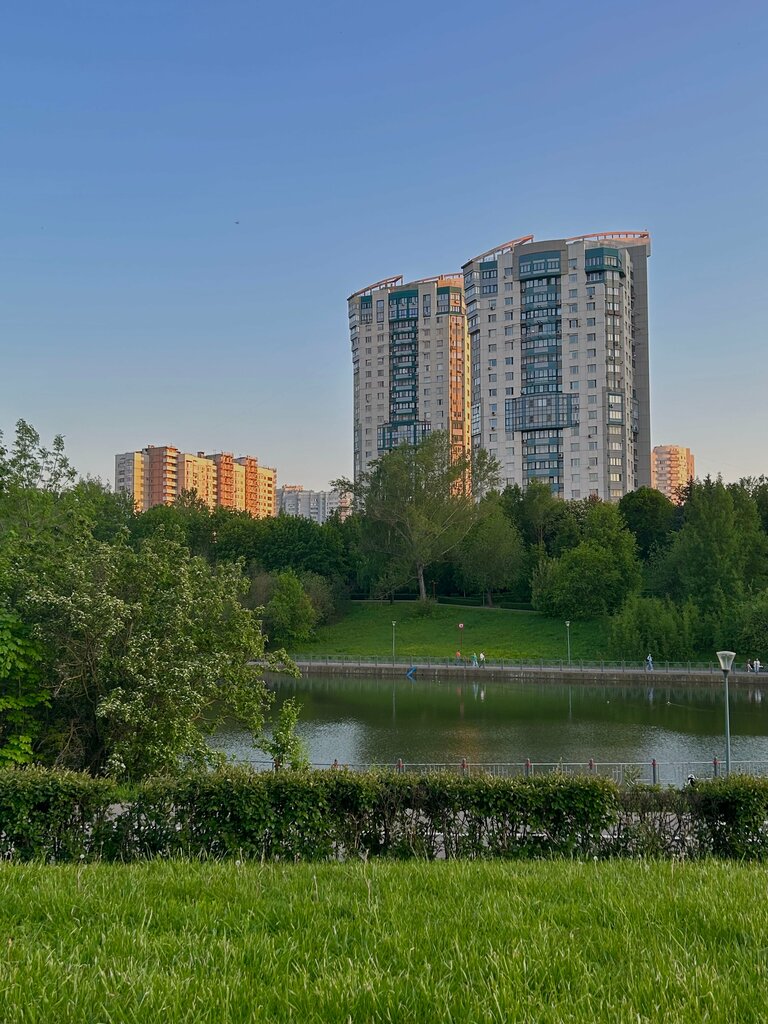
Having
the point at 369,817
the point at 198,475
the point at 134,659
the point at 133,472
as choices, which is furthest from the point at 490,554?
the point at 133,472

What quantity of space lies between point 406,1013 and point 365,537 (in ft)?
204

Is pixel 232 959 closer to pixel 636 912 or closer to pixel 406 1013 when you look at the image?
pixel 406 1013

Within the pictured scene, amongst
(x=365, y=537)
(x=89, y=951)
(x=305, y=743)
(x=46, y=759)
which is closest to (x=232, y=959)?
(x=89, y=951)

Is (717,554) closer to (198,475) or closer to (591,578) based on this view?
(591,578)

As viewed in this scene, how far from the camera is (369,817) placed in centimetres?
912

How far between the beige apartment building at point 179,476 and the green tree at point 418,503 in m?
93.6

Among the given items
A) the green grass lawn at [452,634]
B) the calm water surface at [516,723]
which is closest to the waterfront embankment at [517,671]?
the calm water surface at [516,723]

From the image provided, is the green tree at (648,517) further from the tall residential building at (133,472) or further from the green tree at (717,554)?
the tall residential building at (133,472)

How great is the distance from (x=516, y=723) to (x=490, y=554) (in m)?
32.5

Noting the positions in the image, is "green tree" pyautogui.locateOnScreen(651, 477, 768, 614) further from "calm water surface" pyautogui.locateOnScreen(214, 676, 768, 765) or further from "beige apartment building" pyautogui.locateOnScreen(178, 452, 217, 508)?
"beige apartment building" pyautogui.locateOnScreen(178, 452, 217, 508)

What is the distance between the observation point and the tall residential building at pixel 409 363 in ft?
360

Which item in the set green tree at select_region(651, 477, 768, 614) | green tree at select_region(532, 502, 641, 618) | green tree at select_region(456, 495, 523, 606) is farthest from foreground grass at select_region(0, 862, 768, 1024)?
green tree at select_region(456, 495, 523, 606)

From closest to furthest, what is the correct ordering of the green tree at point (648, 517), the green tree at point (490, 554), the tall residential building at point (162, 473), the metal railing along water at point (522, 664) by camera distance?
1. the metal railing along water at point (522, 664)
2. the green tree at point (490, 554)
3. the green tree at point (648, 517)
4. the tall residential building at point (162, 473)

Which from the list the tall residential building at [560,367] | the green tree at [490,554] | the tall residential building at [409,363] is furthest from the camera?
the tall residential building at [409,363]
